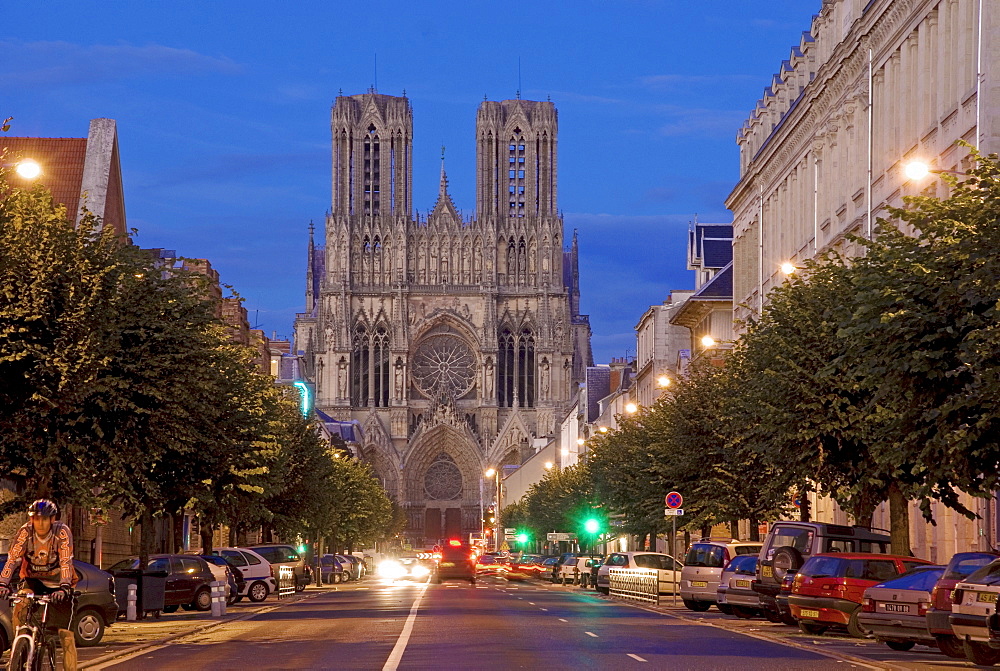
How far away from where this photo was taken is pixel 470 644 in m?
23.8

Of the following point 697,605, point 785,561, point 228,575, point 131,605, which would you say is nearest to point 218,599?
point 131,605

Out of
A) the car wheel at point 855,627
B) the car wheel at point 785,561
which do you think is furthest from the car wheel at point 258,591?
the car wheel at point 855,627

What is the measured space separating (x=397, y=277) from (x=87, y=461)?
12402cm

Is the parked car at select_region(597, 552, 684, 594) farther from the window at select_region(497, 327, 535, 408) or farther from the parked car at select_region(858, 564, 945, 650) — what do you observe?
the window at select_region(497, 327, 535, 408)

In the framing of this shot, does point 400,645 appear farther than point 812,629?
No

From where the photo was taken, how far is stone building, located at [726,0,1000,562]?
37.5 m

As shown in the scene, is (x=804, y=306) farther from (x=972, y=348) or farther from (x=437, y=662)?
(x=437, y=662)

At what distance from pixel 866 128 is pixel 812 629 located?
22.4 meters

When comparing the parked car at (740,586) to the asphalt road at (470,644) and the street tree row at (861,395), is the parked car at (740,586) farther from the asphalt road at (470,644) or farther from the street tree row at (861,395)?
the street tree row at (861,395)

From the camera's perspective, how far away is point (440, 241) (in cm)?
15312

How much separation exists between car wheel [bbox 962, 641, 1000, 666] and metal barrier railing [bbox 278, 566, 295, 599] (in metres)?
31.9

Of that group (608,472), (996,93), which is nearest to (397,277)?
(608,472)

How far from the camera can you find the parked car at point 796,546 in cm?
3122

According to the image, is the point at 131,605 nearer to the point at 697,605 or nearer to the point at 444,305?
the point at 697,605
